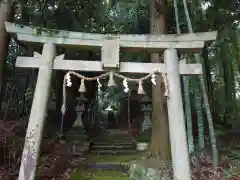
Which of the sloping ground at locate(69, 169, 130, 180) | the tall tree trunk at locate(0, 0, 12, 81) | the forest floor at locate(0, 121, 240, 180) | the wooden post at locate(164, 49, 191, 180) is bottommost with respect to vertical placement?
the sloping ground at locate(69, 169, 130, 180)

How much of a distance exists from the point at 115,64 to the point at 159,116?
7.25ft

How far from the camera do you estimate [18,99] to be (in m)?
8.71

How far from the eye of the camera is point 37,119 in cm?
391

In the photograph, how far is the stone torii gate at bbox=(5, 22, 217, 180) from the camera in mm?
3926

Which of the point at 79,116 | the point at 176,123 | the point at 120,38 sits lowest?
the point at 176,123

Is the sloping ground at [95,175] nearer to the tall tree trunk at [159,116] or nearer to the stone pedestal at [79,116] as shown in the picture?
the tall tree trunk at [159,116]

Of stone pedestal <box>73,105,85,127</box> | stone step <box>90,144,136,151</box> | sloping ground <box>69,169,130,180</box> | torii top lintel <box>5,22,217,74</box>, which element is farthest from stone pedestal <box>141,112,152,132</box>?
torii top lintel <box>5,22,217,74</box>

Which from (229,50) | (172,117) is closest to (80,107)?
(172,117)

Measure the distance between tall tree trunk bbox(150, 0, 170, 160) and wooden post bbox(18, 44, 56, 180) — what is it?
101 inches

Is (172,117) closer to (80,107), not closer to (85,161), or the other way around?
(85,161)

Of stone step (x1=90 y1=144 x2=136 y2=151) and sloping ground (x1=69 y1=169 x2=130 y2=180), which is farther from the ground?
stone step (x1=90 y1=144 x2=136 y2=151)

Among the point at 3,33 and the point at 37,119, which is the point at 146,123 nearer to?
the point at 37,119

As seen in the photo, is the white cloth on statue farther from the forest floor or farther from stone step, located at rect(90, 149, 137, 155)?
the forest floor

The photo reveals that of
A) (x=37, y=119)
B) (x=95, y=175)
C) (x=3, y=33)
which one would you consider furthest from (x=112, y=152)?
(x=3, y=33)
